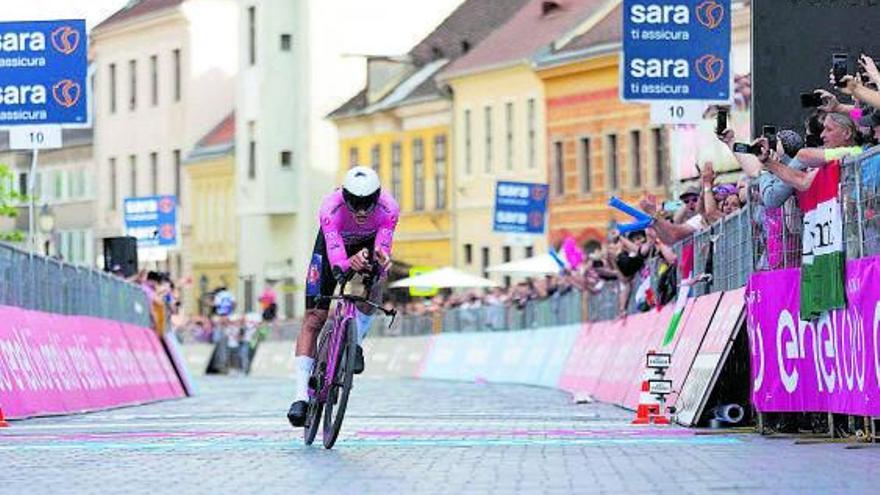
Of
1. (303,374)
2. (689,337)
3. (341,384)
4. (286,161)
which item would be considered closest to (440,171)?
(286,161)

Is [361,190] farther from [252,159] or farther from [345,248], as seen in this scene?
[252,159]

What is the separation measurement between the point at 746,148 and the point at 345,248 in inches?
102

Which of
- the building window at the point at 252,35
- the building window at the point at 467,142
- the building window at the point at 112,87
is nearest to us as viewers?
the building window at the point at 467,142

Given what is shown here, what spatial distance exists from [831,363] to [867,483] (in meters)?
4.35

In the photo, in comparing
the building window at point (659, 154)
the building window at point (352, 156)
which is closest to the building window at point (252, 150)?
the building window at point (352, 156)

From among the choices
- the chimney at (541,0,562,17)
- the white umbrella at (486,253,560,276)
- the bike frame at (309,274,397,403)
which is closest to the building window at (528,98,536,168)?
the chimney at (541,0,562,17)

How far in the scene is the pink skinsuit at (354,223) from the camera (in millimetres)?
18391

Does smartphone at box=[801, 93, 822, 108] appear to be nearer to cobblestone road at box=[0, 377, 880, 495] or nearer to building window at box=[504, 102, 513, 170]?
cobblestone road at box=[0, 377, 880, 495]

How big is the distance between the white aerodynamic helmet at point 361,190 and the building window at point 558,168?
6866 cm

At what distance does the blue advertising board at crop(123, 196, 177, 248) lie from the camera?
6031cm

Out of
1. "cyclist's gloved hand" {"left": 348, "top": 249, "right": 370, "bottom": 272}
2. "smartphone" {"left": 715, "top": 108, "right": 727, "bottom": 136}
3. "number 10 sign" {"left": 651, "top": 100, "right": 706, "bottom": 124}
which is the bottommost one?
"cyclist's gloved hand" {"left": 348, "top": 249, "right": 370, "bottom": 272}

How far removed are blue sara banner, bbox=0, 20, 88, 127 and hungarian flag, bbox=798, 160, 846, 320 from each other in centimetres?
1648

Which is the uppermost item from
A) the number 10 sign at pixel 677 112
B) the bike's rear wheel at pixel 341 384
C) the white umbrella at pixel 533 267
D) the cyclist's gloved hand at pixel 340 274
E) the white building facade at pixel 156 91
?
the white building facade at pixel 156 91

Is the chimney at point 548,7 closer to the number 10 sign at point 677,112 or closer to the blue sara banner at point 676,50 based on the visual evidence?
the number 10 sign at point 677,112
